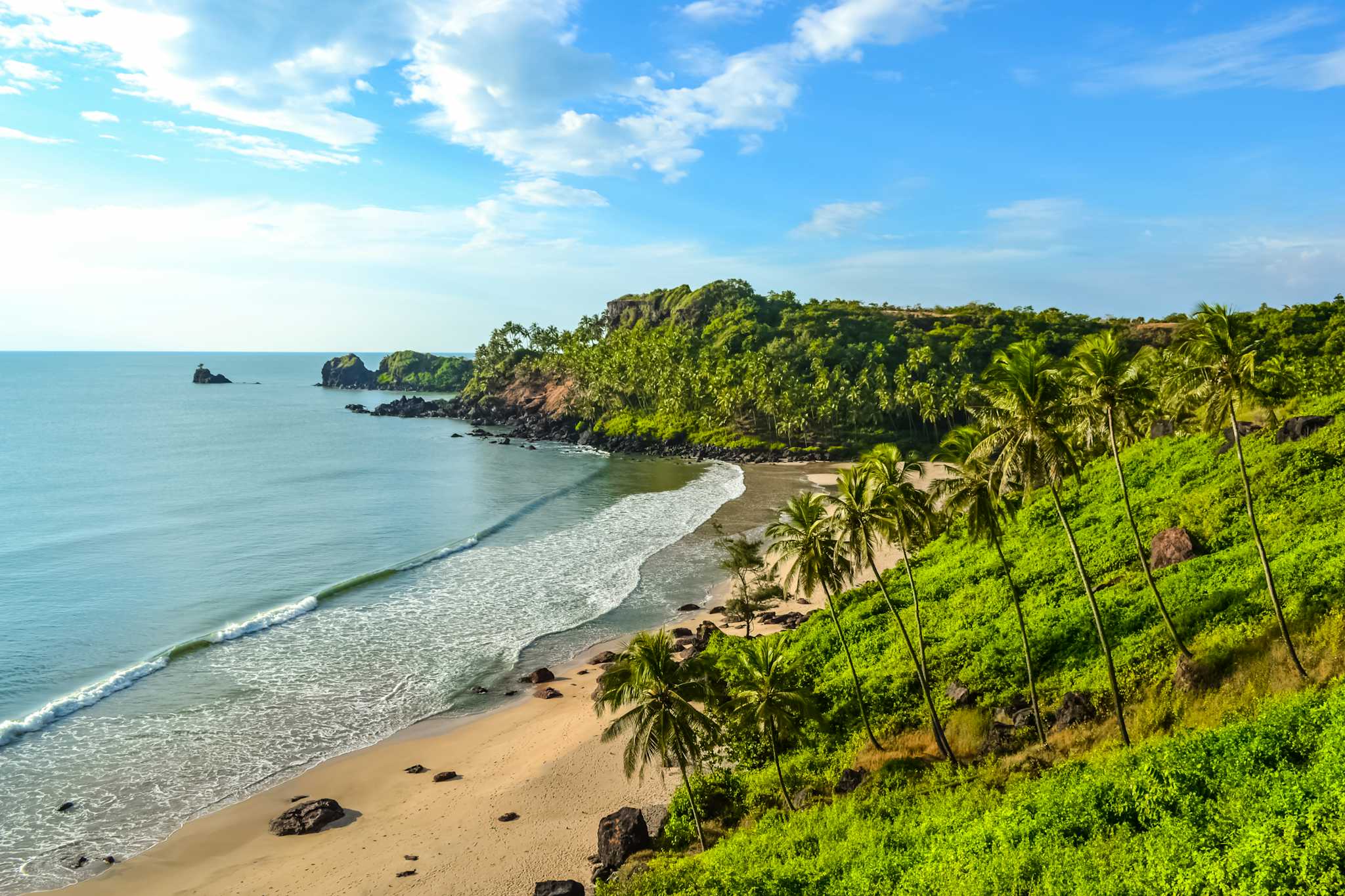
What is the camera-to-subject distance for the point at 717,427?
138m

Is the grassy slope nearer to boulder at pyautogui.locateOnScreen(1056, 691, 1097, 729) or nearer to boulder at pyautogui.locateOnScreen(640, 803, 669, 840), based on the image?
boulder at pyautogui.locateOnScreen(1056, 691, 1097, 729)

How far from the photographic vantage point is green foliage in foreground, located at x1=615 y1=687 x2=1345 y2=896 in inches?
592

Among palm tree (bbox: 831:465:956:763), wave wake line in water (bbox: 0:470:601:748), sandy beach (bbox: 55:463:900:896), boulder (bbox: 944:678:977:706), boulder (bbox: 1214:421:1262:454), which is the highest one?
boulder (bbox: 1214:421:1262:454)

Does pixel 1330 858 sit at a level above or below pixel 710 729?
above

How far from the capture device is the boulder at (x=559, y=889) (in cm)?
2367

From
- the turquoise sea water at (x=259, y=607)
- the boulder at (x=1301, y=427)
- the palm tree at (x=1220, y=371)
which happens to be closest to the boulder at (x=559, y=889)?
the turquoise sea water at (x=259, y=607)

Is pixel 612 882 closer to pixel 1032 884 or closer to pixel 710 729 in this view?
pixel 710 729

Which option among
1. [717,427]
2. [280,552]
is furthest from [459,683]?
[717,427]

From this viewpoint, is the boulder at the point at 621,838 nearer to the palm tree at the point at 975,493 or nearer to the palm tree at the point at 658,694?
the palm tree at the point at 658,694

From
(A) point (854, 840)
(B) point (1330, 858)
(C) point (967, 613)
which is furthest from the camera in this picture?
(C) point (967, 613)

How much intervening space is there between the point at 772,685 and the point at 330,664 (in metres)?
30.1

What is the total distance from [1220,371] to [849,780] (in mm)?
19061

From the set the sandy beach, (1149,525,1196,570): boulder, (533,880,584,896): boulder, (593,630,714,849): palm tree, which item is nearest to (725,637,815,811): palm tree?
(593,630,714,849): palm tree

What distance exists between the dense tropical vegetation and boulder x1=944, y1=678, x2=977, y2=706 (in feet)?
0.65
